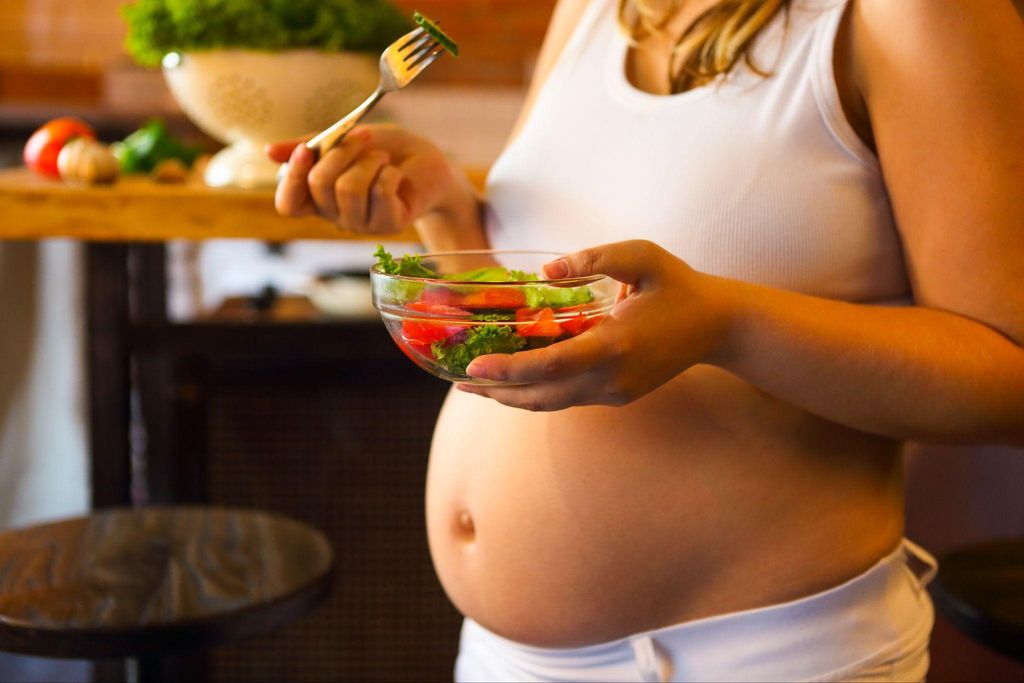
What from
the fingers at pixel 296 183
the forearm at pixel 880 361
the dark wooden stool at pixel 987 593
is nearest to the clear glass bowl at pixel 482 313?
the forearm at pixel 880 361

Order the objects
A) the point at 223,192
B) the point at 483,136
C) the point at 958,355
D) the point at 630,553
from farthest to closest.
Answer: the point at 483,136 → the point at 223,192 → the point at 630,553 → the point at 958,355

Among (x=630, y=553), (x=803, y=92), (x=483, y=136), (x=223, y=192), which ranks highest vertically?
(x=803, y=92)

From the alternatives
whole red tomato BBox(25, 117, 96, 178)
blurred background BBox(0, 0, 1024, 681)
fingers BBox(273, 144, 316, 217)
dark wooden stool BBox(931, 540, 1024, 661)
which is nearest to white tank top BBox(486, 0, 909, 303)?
fingers BBox(273, 144, 316, 217)

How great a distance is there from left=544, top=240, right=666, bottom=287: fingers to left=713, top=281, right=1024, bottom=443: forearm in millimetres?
99

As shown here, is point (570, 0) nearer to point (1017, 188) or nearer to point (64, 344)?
point (1017, 188)

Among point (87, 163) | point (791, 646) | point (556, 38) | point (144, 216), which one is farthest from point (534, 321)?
point (87, 163)

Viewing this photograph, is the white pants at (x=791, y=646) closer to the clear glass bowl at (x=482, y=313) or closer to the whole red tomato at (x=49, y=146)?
the clear glass bowl at (x=482, y=313)

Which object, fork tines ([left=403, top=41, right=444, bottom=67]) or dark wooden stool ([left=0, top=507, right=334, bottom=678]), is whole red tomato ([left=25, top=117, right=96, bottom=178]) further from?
fork tines ([left=403, top=41, right=444, bottom=67])

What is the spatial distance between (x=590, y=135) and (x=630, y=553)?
0.36 m

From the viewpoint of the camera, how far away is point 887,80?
0.79 meters

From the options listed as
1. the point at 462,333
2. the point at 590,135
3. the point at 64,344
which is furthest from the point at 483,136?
the point at 462,333

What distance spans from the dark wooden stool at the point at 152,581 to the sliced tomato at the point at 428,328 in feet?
1.44

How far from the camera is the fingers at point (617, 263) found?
0.64 m

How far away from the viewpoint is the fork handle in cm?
89
